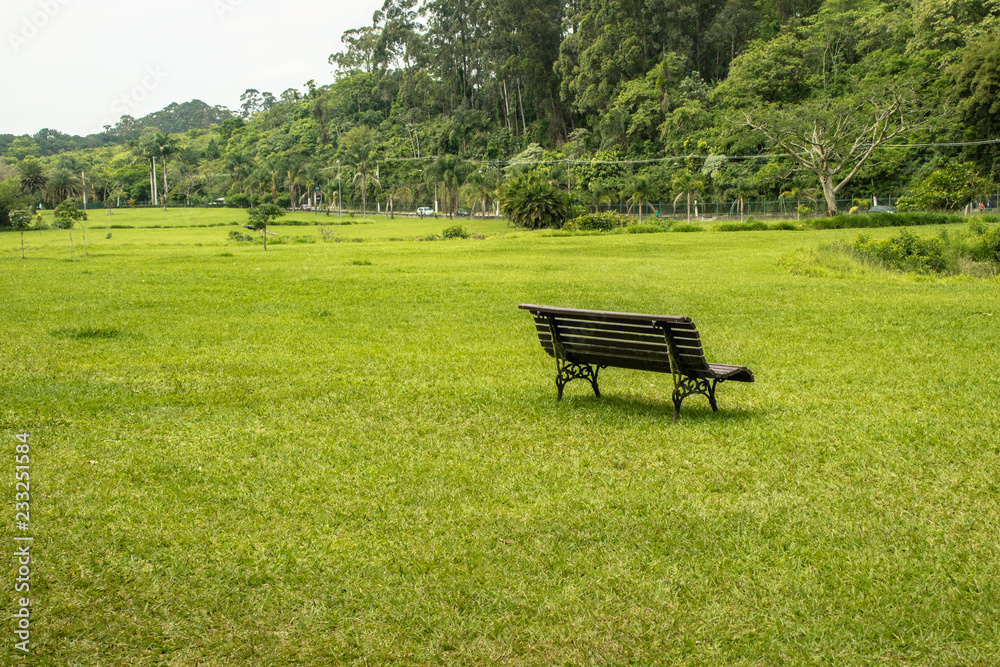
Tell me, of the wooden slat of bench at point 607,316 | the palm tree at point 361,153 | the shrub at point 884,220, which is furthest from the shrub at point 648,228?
the palm tree at point 361,153

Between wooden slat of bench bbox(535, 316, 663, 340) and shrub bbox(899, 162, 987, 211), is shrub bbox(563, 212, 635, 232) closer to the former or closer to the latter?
shrub bbox(899, 162, 987, 211)

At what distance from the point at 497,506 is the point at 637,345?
2.64 meters

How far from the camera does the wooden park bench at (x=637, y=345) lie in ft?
23.1

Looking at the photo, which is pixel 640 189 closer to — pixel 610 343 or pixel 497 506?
pixel 610 343

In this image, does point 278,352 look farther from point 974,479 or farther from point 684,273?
point 684,273

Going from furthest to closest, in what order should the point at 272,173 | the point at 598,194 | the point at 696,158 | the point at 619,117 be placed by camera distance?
1. the point at 272,173
2. the point at 619,117
3. the point at 696,158
4. the point at 598,194

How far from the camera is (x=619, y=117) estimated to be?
Result: 312 ft

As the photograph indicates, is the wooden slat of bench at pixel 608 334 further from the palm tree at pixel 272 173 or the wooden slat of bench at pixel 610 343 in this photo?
the palm tree at pixel 272 173

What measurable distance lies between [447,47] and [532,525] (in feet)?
439

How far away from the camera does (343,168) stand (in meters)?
122

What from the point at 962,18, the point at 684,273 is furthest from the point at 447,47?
the point at 684,273

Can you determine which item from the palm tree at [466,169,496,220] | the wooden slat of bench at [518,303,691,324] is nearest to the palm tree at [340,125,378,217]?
the palm tree at [466,169,496,220]

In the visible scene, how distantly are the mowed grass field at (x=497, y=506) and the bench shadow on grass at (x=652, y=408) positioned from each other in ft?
0.18

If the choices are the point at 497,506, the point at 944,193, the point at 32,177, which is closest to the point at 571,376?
the point at 497,506
